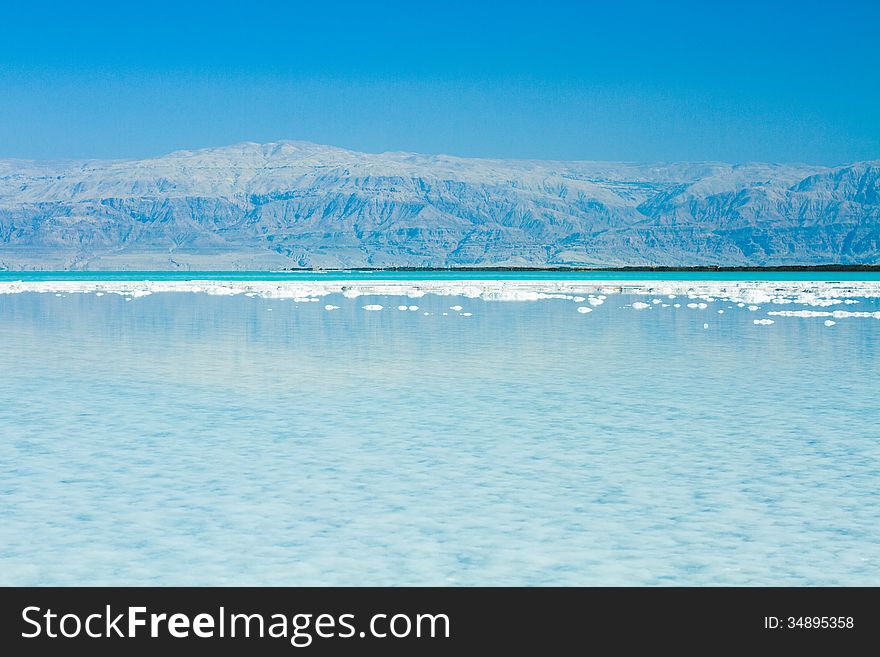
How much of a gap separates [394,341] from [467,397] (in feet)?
28.1

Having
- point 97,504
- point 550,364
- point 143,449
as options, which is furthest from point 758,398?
point 97,504

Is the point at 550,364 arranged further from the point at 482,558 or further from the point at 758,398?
the point at 482,558

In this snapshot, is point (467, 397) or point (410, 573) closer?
point (410, 573)

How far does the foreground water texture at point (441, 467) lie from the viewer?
6301 millimetres

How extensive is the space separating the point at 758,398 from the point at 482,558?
7414 mm

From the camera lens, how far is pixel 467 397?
12977 mm

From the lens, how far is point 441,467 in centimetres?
888

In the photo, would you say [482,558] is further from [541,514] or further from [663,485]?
[663,485]

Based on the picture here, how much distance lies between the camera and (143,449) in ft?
32.2

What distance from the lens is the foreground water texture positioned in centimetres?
630

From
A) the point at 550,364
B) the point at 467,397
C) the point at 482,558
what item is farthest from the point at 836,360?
the point at 482,558

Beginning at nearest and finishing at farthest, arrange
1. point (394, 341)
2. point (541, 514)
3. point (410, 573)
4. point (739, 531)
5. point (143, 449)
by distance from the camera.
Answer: point (410, 573) → point (739, 531) → point (541, 514) → point (143, 449) → point (394, 341)
